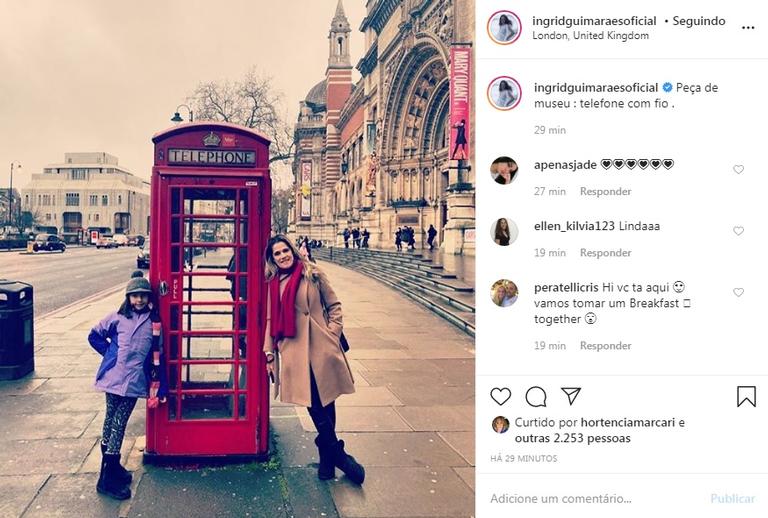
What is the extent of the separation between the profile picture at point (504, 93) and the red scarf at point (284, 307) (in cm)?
265

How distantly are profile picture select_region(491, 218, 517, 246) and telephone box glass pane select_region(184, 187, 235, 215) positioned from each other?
3207 millimetres

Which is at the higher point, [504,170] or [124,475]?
[504,170]

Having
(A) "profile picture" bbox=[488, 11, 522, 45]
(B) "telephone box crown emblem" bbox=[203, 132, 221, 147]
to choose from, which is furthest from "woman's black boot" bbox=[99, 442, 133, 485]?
(A) "profile picture" bbox=[488, 11, 522, 45]

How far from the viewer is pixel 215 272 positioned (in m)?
4.72

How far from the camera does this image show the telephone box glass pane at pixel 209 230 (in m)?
4.79

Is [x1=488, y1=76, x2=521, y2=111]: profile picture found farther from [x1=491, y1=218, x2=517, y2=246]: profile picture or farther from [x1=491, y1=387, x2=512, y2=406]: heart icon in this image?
[x1=491, y1=387, x2=512, y2=406]: heart icon

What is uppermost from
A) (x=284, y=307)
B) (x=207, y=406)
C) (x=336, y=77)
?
(x=336, y=77)

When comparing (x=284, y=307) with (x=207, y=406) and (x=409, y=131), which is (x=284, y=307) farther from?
(x=409, y=131)

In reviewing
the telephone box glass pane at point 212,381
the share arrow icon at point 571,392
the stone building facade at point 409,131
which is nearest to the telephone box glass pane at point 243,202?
the telephone box glass pane at point 212,381

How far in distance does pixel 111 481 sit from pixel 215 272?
61.2 inches

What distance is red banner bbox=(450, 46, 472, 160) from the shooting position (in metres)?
26.0

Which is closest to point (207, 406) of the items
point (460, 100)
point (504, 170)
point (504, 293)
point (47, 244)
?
point (504, 293)

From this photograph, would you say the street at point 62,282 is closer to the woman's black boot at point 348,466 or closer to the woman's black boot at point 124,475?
the woman's black boot at point 124,475

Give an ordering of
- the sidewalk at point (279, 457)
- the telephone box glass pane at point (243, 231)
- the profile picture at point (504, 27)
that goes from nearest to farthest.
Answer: the profile picture at point (504, 27), the sidewalk at point (279, 457), the telephone box glass pane at point (243, 231)
